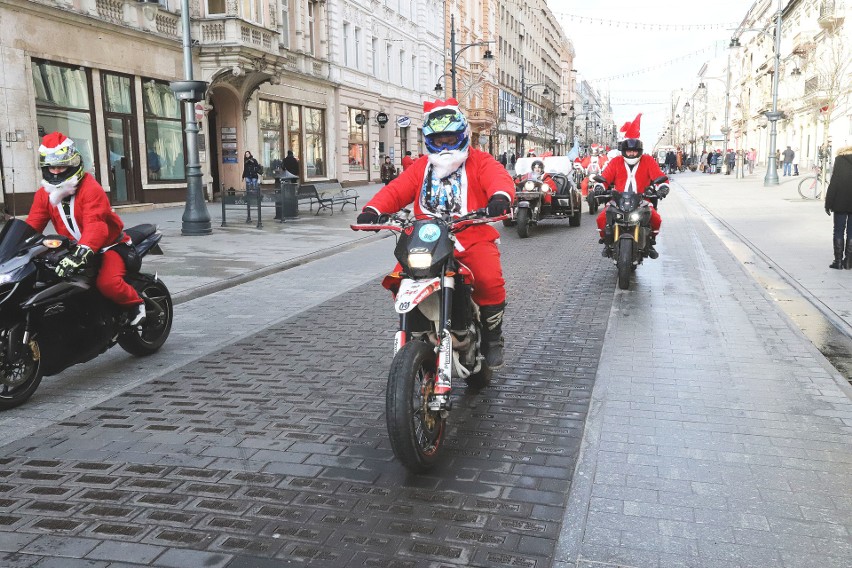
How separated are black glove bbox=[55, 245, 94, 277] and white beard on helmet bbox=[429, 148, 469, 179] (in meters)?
2.44

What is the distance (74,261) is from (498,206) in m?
2.89

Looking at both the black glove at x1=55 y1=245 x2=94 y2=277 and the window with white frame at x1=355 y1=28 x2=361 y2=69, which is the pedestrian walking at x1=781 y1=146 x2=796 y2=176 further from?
the black glove at x1=55 y1=245 x2=94 y2=277

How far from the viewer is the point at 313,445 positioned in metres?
4.20

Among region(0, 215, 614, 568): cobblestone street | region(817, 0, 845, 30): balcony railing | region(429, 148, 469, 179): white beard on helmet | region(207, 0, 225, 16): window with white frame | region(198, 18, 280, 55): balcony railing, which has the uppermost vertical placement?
region(817, 0, 845, 30): balcony railing

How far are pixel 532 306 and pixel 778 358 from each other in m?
2.70

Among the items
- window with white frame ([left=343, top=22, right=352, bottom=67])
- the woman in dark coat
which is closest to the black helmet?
the woman in dark coat

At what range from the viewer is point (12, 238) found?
16.2 feet

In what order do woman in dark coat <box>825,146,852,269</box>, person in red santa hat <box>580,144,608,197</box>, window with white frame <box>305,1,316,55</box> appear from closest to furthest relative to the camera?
woman in dark coat <box>825,146,852,269</box> → person in red santa hat <box>580,144,608,197</box> → window with white frame <box>305,1,316,55</box>

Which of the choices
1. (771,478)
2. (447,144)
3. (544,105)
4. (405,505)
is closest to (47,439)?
(405,505)

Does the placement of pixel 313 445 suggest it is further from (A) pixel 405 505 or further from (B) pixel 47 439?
(B) pixel 47 439

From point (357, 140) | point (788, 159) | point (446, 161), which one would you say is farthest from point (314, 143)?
point (446, 161)

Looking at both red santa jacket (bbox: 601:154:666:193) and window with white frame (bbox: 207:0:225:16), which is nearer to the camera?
red santa jacket (bbox: 601:154:666:193)

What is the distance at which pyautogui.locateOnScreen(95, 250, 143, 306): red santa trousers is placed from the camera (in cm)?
548

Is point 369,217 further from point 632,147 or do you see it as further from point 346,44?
point 346,44
